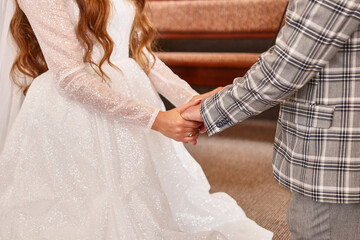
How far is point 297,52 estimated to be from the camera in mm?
919

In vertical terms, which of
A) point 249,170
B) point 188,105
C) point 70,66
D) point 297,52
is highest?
point 297,52

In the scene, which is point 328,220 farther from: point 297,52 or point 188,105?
point 188,105

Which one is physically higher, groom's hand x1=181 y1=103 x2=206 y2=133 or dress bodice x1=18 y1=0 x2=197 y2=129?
dress bodice x1=18 y1=0 x2=197 y2=129

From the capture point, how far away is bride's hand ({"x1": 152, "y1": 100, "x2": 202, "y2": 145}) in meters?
1.37

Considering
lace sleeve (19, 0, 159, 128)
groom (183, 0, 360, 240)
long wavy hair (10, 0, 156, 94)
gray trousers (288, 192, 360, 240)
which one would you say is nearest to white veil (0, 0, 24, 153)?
long wavy hair (10, 0, 156, 94)

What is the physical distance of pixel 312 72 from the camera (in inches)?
36.7

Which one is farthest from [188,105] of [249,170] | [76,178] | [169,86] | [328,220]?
[249,170]

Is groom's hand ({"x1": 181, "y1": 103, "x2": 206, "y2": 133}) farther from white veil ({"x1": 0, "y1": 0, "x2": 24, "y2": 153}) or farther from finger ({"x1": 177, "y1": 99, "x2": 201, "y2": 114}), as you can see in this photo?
white veil ({"x1": 0, "y1": 0, "x2": 24, "y2": 153})

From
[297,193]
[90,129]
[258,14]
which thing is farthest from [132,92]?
[258,14]

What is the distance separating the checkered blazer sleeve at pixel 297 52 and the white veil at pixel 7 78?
0.84 meters

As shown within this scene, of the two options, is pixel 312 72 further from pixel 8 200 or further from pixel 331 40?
pixel 8 200

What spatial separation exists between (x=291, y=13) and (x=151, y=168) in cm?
73

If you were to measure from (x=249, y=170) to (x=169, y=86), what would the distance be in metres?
1.09

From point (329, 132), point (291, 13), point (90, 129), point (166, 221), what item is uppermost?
point (291, 13)
